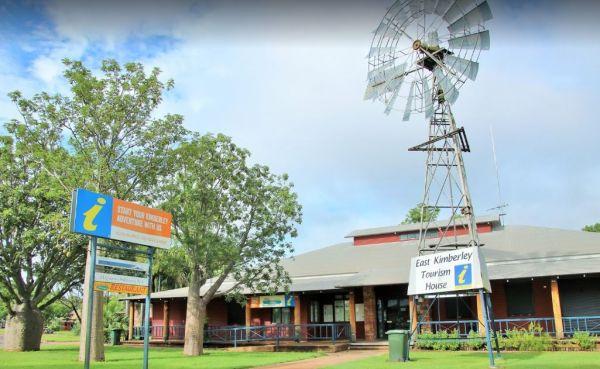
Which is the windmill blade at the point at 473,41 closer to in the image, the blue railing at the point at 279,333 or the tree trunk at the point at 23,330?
the blue railing at the point at 279,333

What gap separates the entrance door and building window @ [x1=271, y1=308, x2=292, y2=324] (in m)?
5.30

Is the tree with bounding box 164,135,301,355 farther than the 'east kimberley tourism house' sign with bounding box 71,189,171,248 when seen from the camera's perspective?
Yes

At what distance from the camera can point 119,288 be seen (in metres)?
14.4

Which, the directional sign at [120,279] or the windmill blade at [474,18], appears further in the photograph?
the windmill blade at [474,18]

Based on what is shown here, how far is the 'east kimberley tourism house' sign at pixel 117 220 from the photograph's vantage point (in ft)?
44.9

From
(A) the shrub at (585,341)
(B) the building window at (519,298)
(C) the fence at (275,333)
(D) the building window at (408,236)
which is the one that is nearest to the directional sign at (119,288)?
(C) the fence at (275,333)

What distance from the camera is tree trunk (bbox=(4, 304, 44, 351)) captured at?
25.9 m

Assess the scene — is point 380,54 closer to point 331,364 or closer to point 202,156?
point 202,156

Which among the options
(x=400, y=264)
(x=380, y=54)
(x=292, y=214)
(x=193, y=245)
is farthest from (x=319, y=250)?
(x=380, y=54)

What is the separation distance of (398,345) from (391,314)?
11884mm

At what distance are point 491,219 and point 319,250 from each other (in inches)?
438

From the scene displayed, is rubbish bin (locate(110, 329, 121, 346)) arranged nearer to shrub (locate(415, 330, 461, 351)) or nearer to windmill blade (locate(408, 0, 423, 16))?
shrub (locate(415, 330, 461, 351))

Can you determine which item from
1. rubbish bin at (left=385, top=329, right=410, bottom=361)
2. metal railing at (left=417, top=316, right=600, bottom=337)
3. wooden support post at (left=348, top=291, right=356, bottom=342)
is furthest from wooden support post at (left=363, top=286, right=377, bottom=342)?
rubbish bin at (left=385, top=329, right=410, bottom=361)

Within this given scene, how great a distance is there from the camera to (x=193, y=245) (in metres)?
22.5
